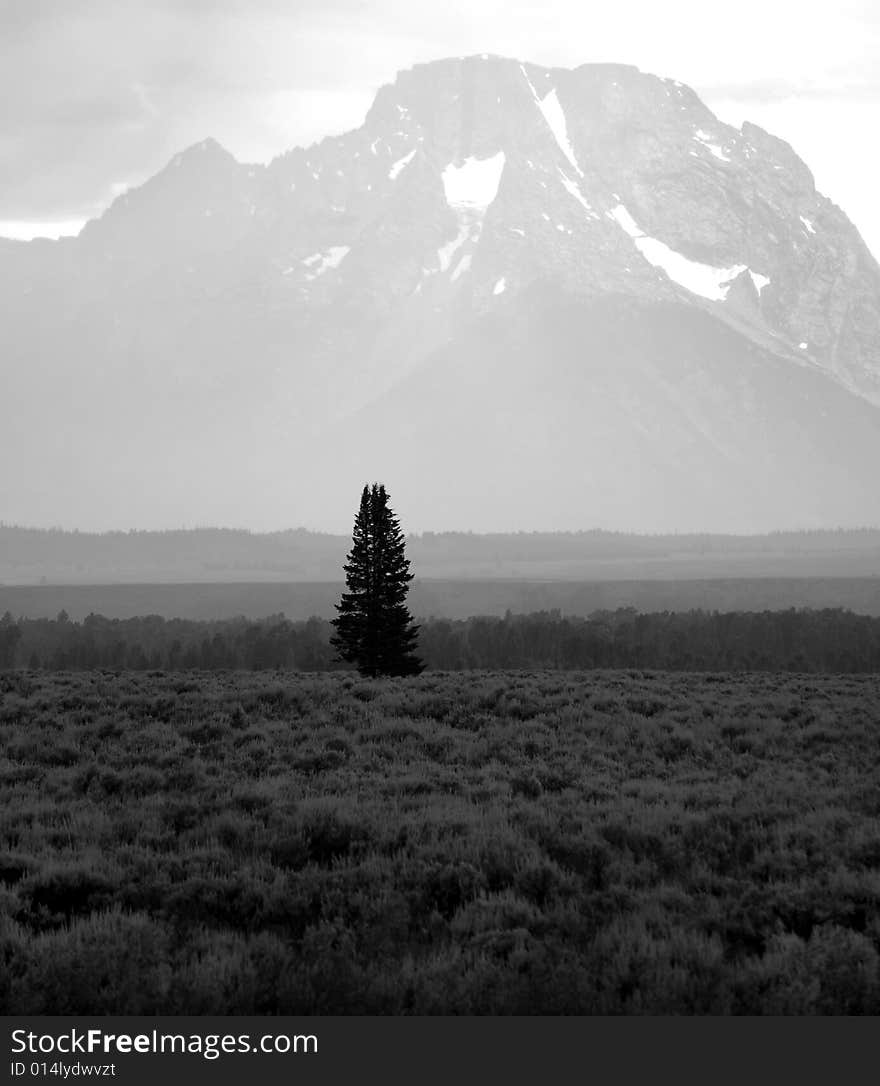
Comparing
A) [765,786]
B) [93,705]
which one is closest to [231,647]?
[93,705]

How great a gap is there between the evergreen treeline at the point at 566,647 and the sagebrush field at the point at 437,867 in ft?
249

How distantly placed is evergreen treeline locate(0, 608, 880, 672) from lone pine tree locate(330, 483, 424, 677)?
51.2m

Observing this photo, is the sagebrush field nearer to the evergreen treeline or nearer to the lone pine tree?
the lone pine tree

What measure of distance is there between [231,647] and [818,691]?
101m

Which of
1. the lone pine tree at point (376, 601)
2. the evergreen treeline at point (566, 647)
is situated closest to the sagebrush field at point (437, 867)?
the lone pine tree at point (376, 601)

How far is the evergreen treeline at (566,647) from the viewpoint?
106250mm

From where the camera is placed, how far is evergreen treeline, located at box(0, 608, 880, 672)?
106250 mm

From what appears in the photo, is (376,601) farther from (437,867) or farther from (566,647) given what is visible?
(566,647)

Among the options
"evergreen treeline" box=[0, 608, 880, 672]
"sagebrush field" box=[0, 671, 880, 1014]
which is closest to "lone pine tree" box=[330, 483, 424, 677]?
"sagebrush field" box=[0, 671, 880, 1014]

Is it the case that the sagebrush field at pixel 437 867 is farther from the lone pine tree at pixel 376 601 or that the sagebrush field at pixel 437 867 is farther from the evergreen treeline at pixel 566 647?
the evergreen treeline at pixel 566 647

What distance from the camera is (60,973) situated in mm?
8859

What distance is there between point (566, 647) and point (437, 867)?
97057 millimetres

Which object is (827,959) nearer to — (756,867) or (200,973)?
(756,867)

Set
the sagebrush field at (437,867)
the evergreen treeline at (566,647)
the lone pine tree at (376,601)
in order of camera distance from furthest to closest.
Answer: the evergreen treeline at (566,647), the lone pine tree at (376,601), the sagebrush field at (437,867)
